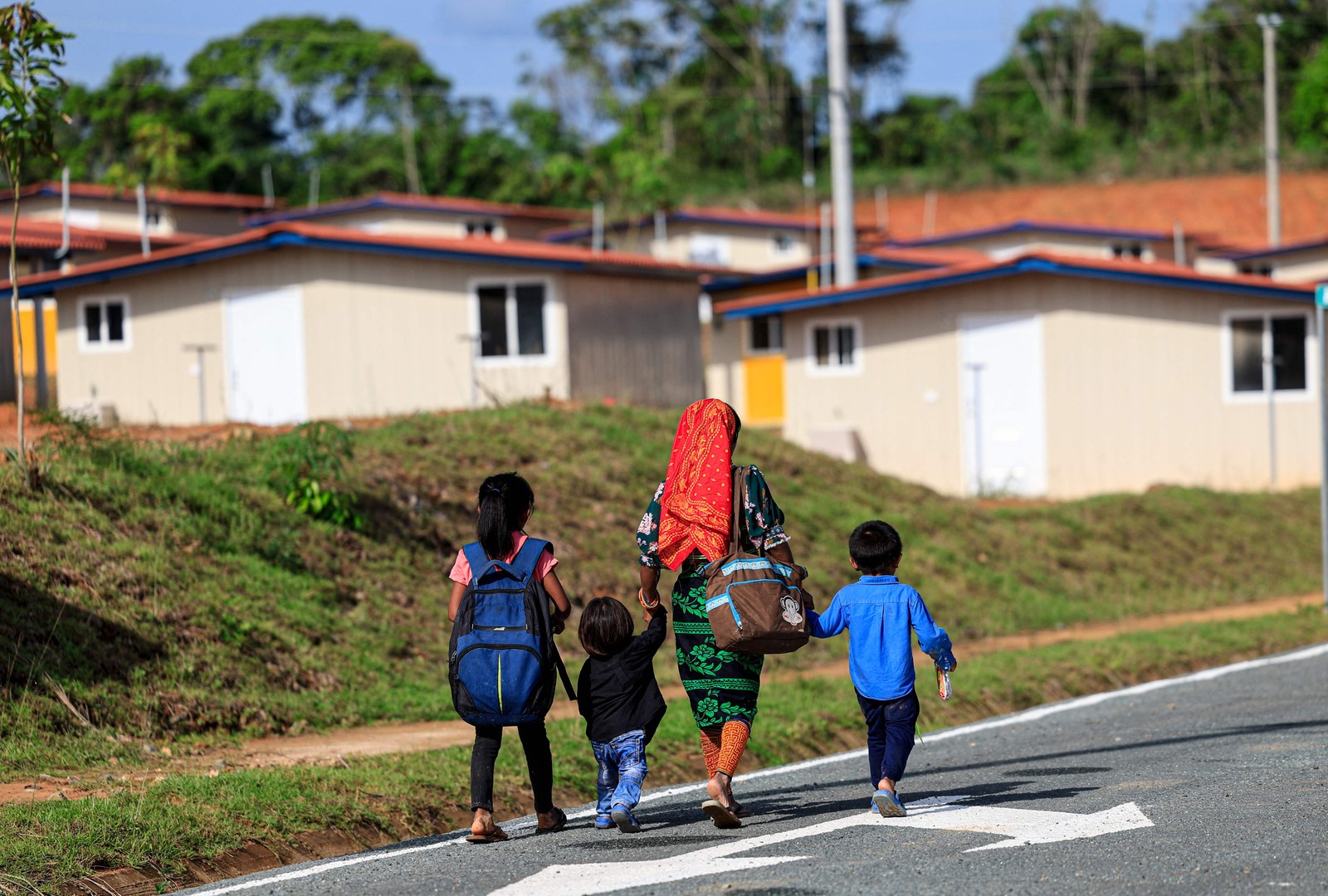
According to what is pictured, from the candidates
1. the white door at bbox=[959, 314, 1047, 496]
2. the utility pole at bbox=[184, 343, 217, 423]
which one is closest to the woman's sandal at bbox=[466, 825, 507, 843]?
the utility pole at bbox=[184, 343, 217, 423]

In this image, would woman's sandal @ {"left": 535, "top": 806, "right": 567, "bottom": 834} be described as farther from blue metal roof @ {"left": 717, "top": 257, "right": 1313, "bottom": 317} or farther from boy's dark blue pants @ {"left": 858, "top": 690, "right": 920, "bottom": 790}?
blue metal roof @ {"left": 717, "top": 257, "right": 1313, "bottom": 317}

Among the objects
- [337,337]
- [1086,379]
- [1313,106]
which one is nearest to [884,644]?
[337,337]

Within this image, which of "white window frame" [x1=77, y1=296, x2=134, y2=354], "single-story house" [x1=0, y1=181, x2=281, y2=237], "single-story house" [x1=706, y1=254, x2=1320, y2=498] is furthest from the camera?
"single-story house" [x1=0, y1=181, x2=281, y2=237]

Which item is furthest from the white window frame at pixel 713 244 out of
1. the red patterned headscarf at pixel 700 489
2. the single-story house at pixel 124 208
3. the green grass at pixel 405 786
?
the red patterned headscarf at pixel 700 489

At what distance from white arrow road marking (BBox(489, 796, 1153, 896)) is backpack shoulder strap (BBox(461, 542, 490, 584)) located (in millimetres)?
1363

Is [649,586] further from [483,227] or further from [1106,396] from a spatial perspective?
[483,227]

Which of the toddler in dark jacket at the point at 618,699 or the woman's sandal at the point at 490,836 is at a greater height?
the toddler in dark jacket at the point at 618,699

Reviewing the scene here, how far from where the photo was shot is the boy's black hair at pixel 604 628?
23.3 ft

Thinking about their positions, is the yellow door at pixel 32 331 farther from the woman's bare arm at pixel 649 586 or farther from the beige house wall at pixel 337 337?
the woman's bare arm at pixel 649 586

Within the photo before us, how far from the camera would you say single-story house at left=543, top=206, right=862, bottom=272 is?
4812 centimetres

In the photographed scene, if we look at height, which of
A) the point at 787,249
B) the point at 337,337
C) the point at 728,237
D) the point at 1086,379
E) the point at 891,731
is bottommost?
the point at 891,731

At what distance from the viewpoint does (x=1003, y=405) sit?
27.1 meters

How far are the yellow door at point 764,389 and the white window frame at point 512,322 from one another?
696 centimetres

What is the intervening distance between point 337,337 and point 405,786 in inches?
684
